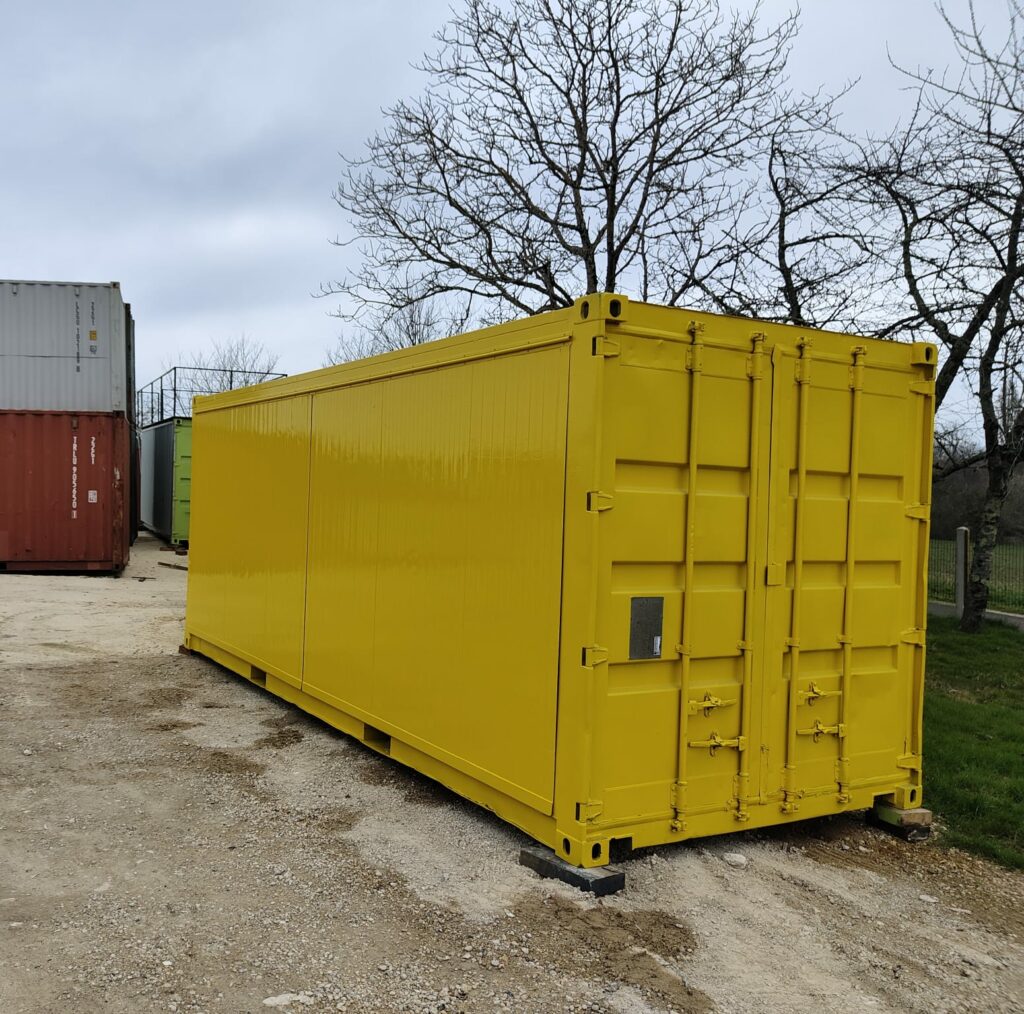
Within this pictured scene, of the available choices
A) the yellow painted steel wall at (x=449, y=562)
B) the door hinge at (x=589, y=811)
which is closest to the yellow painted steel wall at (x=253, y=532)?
the yellow painted steel wall at (x=449, y=562)

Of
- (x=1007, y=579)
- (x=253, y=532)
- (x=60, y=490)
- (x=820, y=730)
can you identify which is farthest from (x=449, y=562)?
Answer: (x=60, y=490)

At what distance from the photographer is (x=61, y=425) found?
55.5 feet

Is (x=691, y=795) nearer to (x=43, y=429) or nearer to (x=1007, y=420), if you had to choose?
(x=1007, y=420)

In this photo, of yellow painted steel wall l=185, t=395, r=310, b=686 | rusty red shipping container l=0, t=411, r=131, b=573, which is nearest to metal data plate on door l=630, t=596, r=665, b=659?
yellow painted steel wall l=185, t=395, r=310, b=686

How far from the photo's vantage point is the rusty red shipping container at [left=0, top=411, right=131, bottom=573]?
16.8 m

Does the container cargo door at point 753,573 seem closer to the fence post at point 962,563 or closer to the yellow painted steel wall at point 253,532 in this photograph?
the yellow painted steel wall at point 253,532

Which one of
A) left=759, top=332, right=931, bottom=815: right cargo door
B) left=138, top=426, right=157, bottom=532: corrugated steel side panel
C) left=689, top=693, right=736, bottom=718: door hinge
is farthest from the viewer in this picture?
left=138, top=426, right=157, bottom=532: corrugated steel side panel

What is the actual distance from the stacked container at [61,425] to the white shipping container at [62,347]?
0.02 meters

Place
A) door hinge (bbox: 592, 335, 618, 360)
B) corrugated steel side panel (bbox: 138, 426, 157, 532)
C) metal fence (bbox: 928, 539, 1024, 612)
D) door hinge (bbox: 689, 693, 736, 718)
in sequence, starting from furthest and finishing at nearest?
corrugated steel side panel (bbox: 138, 426, 157, 532) → metal fence (bbox: 928, 539, 1024, 612) → door hinge (bbox: 689, 693, 736, 718) → door hinge (bbox: 592, 335, 618, 360)

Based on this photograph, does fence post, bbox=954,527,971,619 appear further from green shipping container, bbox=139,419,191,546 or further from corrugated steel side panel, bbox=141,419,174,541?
corrugated steel side panel, bbox=141,419,174,541

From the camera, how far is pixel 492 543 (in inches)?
196

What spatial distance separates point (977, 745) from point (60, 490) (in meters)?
15.2

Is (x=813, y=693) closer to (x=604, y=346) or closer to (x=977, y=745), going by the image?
(x=604, y=346)

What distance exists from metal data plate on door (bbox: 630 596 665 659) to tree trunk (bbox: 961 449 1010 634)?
30.0ft
